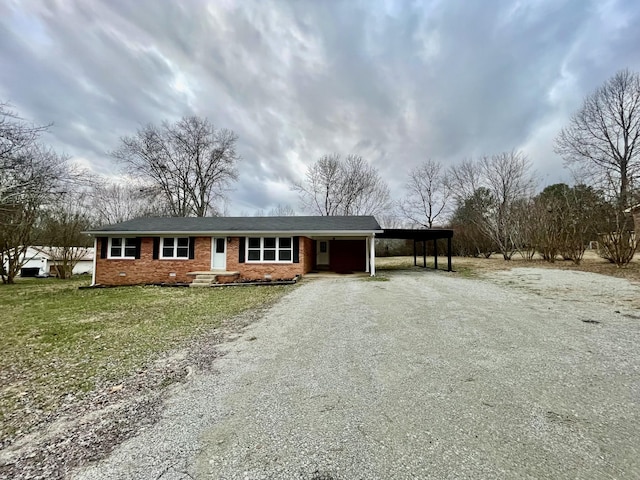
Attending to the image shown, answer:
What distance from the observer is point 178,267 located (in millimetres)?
14680

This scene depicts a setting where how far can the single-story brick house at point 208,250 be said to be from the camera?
559 inches

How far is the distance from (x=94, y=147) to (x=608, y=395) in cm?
2638

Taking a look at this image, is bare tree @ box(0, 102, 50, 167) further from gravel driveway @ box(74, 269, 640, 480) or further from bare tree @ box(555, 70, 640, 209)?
bare tree @ box(555, 70, 640, 209)

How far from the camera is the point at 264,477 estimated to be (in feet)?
6.34

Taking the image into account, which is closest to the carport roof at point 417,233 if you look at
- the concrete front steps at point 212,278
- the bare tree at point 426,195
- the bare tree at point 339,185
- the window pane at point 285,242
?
the window pane at point 285,242

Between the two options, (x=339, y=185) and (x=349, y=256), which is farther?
(x=339, y=185)

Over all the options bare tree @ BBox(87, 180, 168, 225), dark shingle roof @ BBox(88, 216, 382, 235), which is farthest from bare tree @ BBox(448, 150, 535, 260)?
bare tree @ BBox(87, 180, 168, 225)

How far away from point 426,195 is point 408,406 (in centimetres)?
3340

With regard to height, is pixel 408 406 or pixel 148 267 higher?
pixel 148 267

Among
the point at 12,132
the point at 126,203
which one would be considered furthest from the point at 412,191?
the point at 12,132

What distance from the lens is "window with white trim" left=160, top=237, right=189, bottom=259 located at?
1480cm

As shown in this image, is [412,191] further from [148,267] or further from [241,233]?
[148,267]

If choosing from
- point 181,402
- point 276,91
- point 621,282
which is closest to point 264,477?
point 181,402

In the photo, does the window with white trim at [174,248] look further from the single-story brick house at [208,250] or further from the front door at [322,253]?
the front door at [322,253]
